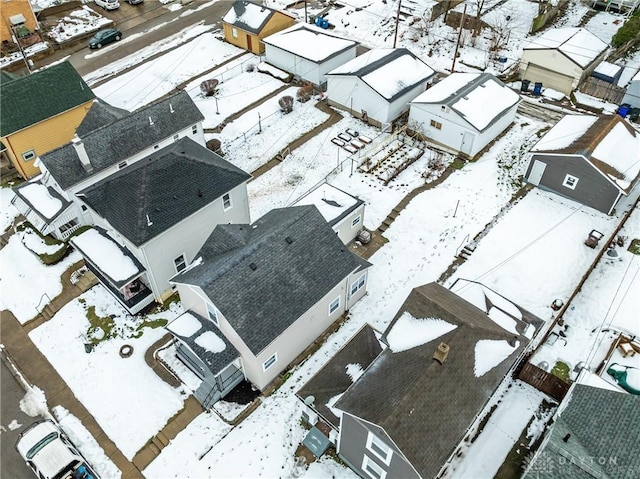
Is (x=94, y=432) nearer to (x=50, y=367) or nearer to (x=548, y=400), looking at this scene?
(x=50, y=367)

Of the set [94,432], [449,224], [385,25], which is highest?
[385,25]

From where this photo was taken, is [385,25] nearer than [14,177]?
No

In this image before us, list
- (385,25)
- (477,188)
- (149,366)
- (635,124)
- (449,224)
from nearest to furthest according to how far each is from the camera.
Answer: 1. (149,366)
2. (449,224)
3. (477,188)
4. (635,124)
5. (385,25)

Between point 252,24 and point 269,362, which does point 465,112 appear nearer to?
point 269,362

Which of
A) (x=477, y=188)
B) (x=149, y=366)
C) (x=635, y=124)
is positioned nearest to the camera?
(x=149, y=366)

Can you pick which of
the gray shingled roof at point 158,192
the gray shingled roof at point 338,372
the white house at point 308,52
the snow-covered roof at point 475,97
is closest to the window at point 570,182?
the snow-covered roof at point 475,97

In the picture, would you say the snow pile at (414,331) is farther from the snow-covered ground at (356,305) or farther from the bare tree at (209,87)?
the bare tree at (209,87)

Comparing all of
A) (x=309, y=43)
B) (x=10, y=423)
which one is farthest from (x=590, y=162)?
(x=10, y=423)

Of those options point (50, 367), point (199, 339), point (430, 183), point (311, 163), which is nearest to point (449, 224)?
point (430, 183)

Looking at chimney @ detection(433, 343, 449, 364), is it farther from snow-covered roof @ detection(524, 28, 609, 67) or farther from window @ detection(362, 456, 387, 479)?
snow-covered roof @ detection(524, 28, 609, 67)
